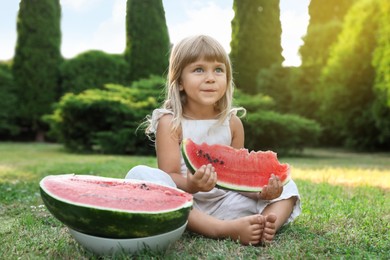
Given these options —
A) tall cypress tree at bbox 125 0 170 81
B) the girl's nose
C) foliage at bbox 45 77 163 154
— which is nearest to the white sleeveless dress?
the girl's nose

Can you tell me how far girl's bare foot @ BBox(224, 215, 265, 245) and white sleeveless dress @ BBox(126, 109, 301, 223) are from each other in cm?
39

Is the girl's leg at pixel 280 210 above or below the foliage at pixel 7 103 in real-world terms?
above

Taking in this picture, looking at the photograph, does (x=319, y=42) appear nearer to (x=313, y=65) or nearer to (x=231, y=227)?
(x=313, y=65)

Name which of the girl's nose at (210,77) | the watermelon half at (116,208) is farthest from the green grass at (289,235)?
the girl's nose at (210,77)

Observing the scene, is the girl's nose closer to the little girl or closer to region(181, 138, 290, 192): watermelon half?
the little girl

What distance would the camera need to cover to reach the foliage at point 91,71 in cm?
1712

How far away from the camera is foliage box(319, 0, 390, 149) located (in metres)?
13.1

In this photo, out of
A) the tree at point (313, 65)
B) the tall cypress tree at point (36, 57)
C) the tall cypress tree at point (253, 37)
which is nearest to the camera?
the tall cypress tree at point (253, 37)

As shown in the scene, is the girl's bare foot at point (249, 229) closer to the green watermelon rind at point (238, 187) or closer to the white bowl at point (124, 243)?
the green watermelon rind at point (238, 187)

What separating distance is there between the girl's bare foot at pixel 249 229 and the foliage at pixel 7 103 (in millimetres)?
15796

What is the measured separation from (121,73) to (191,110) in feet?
46.7

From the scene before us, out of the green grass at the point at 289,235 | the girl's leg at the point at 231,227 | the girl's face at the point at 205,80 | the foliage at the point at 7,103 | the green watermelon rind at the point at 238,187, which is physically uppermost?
the girl's face at the point at 205,80

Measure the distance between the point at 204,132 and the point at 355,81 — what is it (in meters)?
11.3

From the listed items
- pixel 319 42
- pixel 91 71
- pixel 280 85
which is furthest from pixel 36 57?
pixel 319 42
